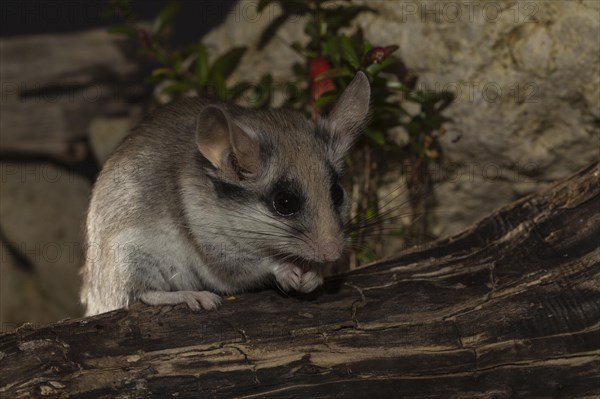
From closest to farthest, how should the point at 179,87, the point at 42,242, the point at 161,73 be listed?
the point at 179,87 → the point at 161,73 → the point at 42,242

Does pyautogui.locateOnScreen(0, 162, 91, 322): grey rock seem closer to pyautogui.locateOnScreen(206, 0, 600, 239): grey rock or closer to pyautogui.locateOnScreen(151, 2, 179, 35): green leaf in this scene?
pyautogui.locateOnScreen(151, 2, 179, 35): green leaf

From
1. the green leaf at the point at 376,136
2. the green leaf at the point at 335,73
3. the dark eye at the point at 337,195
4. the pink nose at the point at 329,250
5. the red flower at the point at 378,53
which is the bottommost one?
the pink nose at the point at 329,250

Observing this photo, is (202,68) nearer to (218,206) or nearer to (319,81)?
(319,81)

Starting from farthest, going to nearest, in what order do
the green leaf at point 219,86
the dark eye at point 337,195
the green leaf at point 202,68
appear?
the green leaf at point 202,68 → the green leaf at point 219,86 → the dark eye at point 337,195

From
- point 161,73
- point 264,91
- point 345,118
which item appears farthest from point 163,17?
point 345,118

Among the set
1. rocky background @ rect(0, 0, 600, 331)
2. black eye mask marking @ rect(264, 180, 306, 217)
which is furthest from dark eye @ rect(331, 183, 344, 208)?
rocky background @ rect(0, 0, 600, 331)

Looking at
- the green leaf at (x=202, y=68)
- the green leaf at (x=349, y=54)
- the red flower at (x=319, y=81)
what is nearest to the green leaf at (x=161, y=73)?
the green leaf at (x=202, y=68)

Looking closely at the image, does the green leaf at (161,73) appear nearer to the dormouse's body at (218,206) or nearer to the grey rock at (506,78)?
the grey rock at (506,78)
